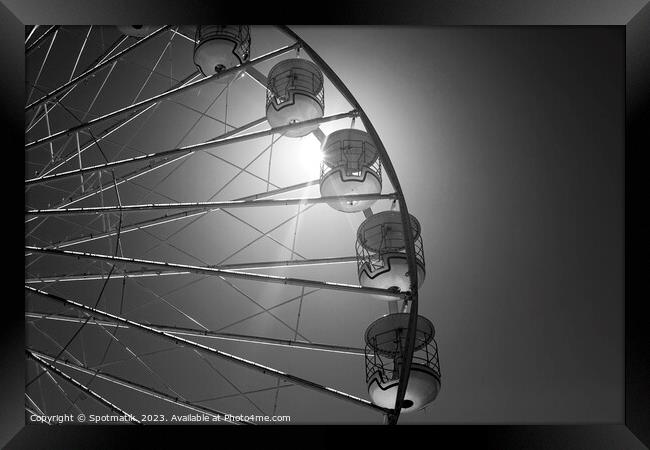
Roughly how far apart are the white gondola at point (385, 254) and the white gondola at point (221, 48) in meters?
3.23

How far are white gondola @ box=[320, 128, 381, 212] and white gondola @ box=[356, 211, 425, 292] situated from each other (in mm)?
700

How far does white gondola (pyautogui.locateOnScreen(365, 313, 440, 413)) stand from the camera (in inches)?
462

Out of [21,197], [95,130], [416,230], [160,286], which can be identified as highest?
[95,130]

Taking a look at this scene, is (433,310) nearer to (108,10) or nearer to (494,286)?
(494,286)

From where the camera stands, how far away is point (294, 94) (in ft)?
49.5

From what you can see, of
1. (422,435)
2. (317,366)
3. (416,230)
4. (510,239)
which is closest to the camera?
(422,435)

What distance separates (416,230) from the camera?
1423 centimetres

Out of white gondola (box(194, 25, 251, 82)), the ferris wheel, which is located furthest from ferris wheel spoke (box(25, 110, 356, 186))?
the ferris wheel

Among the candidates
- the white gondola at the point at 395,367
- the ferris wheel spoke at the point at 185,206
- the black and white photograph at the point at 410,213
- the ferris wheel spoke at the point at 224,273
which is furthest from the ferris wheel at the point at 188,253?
the ferris wheel spoke at the point at 224,273

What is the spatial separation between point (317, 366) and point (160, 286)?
4.77 metres

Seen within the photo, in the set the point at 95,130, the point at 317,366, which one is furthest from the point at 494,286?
the point at 95,130

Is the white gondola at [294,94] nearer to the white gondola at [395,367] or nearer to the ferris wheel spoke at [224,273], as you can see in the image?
the ferris wheel spoke at [224,273]

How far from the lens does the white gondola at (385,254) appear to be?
43.5 feet

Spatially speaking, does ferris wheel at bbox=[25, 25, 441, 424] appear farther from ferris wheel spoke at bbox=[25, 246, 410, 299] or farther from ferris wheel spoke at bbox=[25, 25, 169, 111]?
ferris wheel spoke at bbox=[25, 246, 410, 299]
